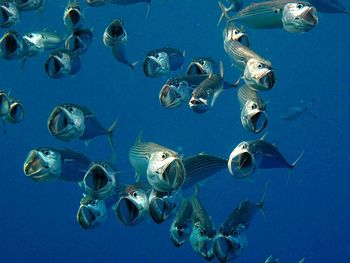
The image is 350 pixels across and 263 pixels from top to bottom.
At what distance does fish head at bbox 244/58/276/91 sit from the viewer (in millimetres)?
3914

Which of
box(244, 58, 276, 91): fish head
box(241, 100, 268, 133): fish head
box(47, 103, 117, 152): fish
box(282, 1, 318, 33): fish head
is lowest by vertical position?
box(47, 103, 117, 152): fish

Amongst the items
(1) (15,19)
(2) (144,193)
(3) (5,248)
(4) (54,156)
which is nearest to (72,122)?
(4) (54,156)

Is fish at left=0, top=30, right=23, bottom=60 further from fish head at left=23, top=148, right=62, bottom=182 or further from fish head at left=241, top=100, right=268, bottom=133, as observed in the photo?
fish head at left=241, top=100, right=268, bottom=133

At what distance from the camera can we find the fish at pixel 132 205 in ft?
11.7

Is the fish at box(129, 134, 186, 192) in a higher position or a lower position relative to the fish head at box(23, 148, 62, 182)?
higher

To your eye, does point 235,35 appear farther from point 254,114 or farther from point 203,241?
point 203,241

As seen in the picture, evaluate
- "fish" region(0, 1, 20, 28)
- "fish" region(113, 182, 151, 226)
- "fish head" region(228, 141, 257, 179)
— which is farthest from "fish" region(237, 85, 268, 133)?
"fish" region(0, 1, 20, 28)

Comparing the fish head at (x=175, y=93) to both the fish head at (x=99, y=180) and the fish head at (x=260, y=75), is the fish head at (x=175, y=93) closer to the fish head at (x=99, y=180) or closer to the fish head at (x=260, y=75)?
the fish head at (x=260, y=75)

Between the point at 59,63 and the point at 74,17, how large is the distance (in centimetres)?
60

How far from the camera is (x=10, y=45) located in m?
5.24

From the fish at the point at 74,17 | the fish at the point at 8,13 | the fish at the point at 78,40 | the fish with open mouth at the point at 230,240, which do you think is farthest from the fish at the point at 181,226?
the fish at the point at 8,13

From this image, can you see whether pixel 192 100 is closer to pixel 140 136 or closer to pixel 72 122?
pixel 140 136

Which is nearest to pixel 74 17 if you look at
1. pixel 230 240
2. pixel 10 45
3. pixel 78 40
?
pixel 78 40

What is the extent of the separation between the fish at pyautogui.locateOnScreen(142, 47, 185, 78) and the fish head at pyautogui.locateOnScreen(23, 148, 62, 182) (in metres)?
1.49
